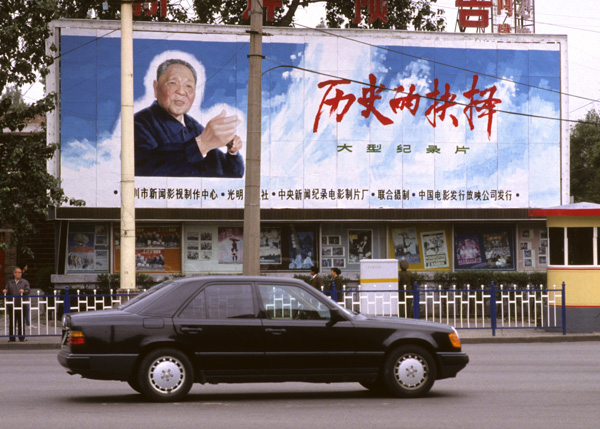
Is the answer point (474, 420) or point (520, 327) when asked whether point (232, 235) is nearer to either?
point (520, 327)

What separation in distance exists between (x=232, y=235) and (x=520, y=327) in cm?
1017

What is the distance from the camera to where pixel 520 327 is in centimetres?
2323

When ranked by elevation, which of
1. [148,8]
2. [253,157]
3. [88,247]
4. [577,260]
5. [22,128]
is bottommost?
[577,260]

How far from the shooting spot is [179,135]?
29297mm

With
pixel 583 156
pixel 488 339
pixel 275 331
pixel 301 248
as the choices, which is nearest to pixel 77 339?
pixel 275 331

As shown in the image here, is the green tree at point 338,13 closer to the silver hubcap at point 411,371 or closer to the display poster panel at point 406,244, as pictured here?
the display poster panel at point 406,244

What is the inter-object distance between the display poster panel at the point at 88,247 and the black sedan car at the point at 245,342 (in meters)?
17.4

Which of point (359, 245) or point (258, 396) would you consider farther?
point (359, 245)

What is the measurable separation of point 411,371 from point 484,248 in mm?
19521

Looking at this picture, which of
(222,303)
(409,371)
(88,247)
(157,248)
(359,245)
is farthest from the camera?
(359,245)

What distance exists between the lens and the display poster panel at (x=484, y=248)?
1220 inches

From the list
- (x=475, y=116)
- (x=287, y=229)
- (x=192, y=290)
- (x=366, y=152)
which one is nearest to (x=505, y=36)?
(x=475, y=116)

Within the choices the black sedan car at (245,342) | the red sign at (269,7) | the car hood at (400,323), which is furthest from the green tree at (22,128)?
the car hood at (400,323)

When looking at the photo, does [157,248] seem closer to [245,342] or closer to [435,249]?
[435,249]
